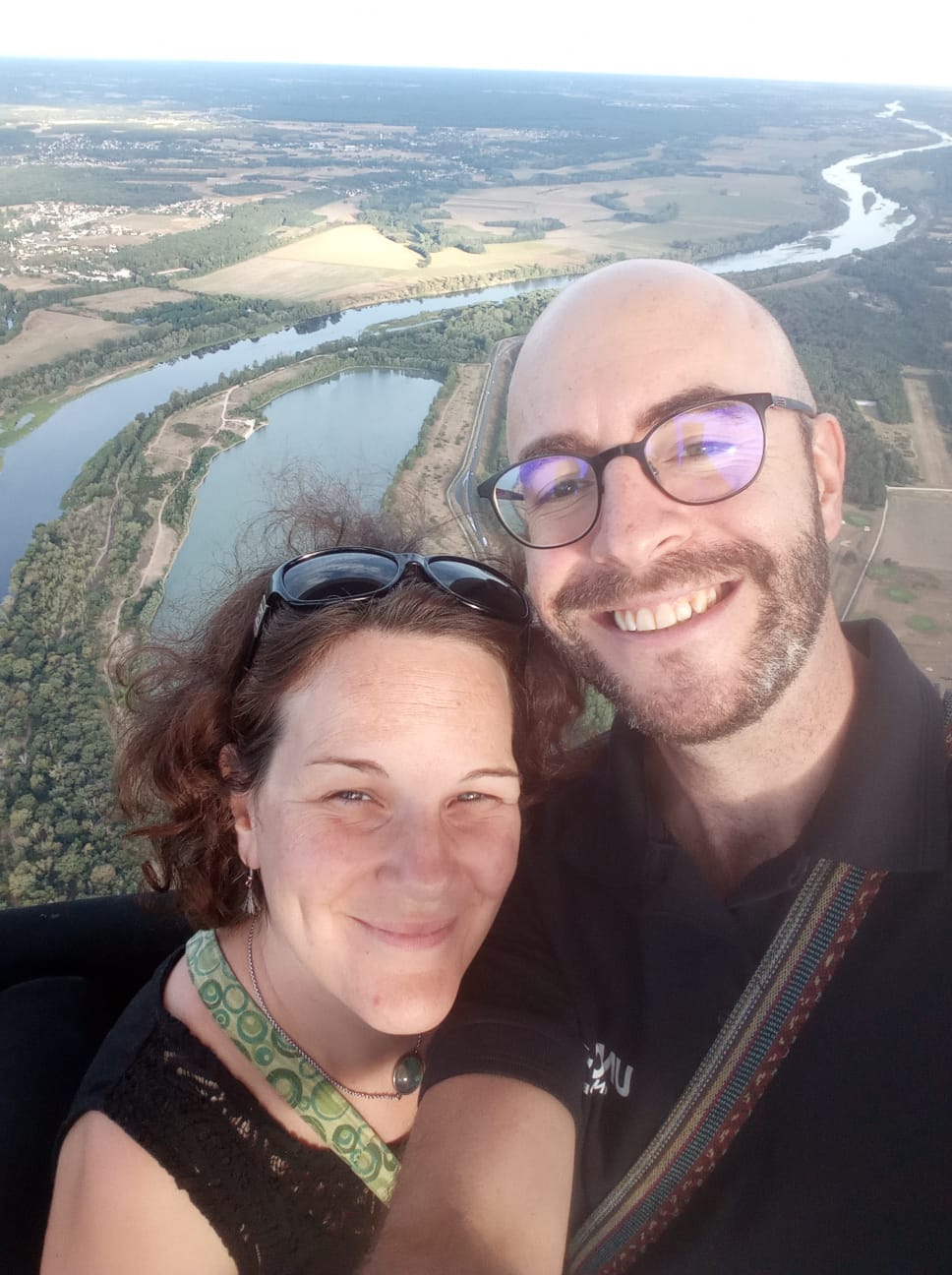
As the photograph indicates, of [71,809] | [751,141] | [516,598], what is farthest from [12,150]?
[516,598]

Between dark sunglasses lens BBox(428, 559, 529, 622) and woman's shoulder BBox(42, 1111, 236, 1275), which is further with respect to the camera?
dark sunglasses lens BBox(428, 559, 529, 622)

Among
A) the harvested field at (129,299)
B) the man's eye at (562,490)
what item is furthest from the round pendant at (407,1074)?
the harvested field at (129,299)

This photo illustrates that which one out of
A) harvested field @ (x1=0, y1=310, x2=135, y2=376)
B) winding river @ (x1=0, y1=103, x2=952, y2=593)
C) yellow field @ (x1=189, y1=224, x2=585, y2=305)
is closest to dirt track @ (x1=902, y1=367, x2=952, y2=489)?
winding river @ (x1=0, y1=103, x2=952, y2=593)

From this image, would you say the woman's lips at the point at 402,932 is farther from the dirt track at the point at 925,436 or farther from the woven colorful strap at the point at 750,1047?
the dirt track at the point at 925,436

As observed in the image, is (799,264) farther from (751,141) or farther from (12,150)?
(12,150)

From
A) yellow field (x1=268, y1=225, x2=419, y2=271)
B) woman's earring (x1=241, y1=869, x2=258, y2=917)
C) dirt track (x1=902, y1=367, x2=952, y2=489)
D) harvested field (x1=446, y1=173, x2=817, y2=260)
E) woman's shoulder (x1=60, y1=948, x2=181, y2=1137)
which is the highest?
harvested field (x1=446, y1=173, x2=817, y2=260)

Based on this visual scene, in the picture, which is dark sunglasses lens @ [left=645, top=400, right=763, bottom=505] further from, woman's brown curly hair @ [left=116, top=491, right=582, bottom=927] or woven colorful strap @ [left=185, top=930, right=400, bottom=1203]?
woven colorful strap @ [left=185, top=930, right=400, bottom=1203]
